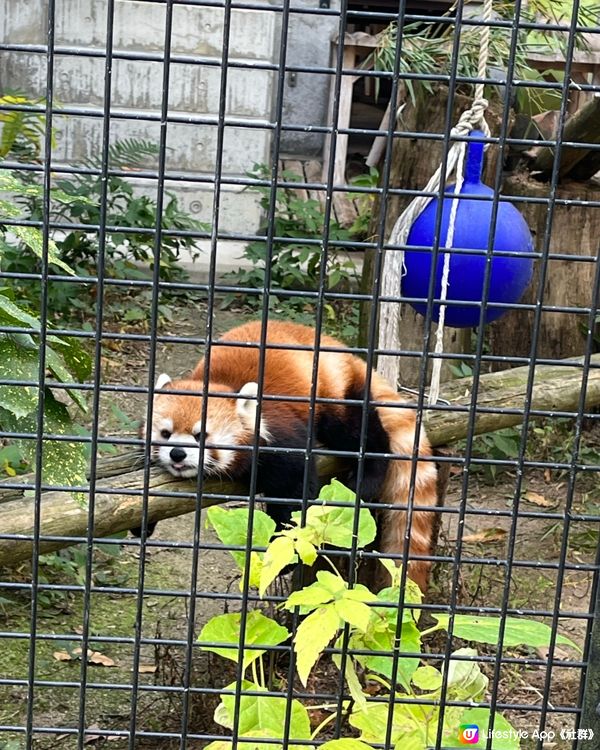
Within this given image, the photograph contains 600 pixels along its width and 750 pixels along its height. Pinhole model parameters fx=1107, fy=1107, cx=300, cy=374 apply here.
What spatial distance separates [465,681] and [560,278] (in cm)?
433

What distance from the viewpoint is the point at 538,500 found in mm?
5898

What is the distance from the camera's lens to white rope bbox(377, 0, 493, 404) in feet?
11.4

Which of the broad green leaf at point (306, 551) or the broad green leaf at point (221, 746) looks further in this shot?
the broad green leaf at point (221, 746)

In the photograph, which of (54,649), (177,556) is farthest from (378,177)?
(54,649)

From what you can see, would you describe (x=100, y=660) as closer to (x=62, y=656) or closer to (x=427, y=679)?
(x=62, y=656)

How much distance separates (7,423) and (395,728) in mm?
1214

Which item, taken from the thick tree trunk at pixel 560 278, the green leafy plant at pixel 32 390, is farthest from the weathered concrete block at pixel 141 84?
the green leafy plant at pixel 32 390

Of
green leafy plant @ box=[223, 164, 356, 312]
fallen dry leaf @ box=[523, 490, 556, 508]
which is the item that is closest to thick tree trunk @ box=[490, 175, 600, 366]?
fallen dry leaf @ box=[523, 490, 556, 508]

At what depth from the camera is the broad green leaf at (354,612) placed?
226 centimetres

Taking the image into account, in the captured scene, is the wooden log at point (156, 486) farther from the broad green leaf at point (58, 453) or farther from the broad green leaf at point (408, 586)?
the broad green leaf at point (408, 586)

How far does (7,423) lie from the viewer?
2.80 meters

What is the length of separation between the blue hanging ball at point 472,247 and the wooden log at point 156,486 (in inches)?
17.4

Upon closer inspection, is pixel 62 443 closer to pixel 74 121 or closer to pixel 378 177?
pixel 378 177

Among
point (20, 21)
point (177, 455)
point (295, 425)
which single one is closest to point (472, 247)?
point (295, 425)
